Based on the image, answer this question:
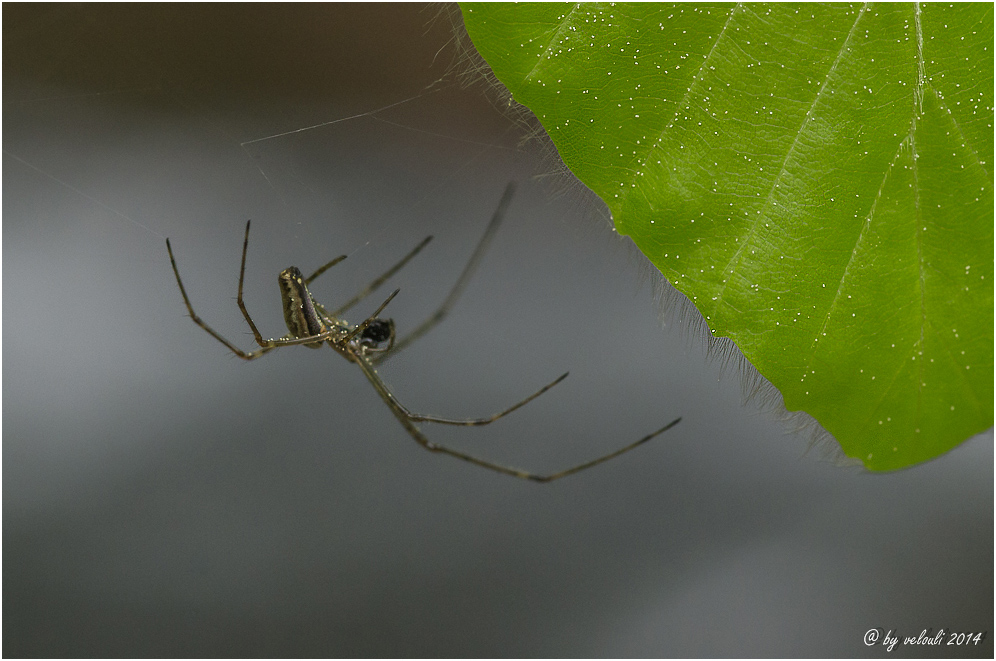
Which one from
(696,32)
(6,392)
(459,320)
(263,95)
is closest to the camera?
(696,32)

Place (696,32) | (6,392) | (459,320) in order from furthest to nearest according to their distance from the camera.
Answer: (459,320), (6,392), (696,32)

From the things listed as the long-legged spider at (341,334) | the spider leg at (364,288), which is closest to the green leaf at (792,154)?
the long-legged spider at (341,334)

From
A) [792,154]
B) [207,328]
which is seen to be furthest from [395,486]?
[792,154]

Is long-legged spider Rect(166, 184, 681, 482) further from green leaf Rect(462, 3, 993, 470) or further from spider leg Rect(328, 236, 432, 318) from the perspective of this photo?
green leaf Rect(462, 3, 993, 470)

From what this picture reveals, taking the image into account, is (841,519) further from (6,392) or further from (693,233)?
(6,392)

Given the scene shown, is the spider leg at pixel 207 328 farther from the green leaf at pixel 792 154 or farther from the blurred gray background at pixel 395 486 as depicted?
the green leaf at pixel 792 154

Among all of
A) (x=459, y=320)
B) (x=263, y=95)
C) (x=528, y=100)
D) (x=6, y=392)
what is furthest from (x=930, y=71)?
(x=6, y=392)

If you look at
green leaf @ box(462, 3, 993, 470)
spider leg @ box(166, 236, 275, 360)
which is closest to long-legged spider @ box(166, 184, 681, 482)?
spider leg @ box(166, 236, 275, 360)
